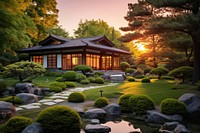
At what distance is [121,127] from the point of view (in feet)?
23.7

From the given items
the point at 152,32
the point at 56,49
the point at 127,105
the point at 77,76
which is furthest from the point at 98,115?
the point at 56,49

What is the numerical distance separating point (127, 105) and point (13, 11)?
9.59 metres

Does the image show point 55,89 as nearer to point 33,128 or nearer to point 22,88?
point 22,88

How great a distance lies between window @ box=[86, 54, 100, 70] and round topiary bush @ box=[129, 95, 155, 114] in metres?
18.7

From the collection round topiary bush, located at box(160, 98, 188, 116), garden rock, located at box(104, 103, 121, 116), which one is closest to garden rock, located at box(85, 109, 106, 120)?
garden rock, located at box(104, 103, 121, 116)

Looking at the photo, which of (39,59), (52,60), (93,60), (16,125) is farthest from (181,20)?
(39,59)

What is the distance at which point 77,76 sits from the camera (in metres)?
19.6

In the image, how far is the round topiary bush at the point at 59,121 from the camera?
5770 mm

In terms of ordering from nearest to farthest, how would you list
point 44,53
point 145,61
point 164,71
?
1. point 164,71
2. point 44,53
3. point 145,61

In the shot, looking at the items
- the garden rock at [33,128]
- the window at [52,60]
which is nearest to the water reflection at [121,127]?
the garden rock at [33,128]

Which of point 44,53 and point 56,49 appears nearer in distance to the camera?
point 56,49

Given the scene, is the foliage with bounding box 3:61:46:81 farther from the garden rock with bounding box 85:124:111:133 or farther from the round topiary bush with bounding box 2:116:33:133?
the garden rock with bounding box 85:124:111:133

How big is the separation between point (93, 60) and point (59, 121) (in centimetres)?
2293

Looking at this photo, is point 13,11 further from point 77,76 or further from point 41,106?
point 77,76
